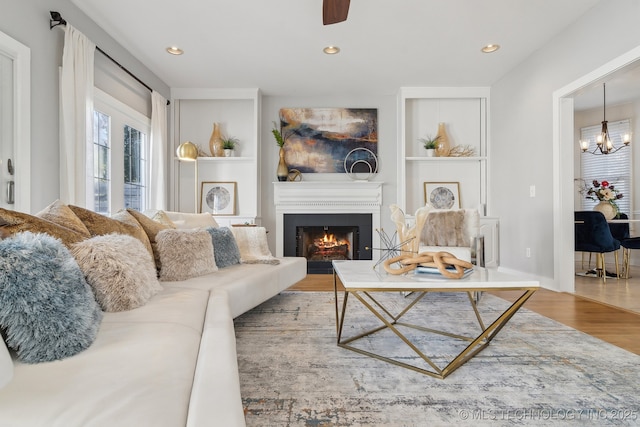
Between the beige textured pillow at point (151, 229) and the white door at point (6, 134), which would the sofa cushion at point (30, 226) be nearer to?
the beige textured pillow at point (151, 229)

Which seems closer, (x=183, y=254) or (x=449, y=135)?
(x=183, y=254)

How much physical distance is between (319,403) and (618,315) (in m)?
2.52

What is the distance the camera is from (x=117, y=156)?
3.70 m

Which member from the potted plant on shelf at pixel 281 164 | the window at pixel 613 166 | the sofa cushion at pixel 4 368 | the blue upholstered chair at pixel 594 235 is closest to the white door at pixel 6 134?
the sofa cushion at pixel 4 368

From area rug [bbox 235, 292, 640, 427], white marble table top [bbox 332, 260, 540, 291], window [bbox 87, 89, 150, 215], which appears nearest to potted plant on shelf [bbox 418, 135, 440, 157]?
area rug [bbox 235, 292, 640, 427]

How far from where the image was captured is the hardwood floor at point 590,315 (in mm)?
2082

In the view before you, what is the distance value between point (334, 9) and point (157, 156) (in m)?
3.00

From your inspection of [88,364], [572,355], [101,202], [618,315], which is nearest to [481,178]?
[618,315]

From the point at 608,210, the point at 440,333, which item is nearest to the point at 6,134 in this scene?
the point at 440,333

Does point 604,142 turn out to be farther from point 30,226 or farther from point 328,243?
point 30,226

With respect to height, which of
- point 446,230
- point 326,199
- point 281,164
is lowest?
point 446,230

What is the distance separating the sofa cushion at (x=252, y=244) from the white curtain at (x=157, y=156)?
170 centimetres

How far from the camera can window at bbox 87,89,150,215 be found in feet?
11.0

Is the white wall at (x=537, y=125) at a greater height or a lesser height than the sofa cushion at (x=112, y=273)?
greater
